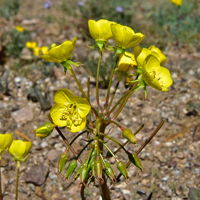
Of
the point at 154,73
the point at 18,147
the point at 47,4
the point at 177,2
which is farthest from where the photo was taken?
the point at 47,4

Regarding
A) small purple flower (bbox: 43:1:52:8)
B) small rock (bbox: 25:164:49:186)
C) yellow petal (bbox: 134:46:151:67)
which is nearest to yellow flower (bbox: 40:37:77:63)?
yellow petal (bbox: 134:46:151:67)

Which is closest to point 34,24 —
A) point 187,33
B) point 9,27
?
point 9,27

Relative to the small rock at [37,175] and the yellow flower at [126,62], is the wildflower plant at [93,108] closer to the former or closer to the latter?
the yellow flower at [126,62]

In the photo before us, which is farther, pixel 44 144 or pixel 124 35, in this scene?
pixel 44 144

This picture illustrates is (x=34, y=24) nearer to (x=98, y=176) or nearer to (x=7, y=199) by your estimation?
(x=7, y=199)

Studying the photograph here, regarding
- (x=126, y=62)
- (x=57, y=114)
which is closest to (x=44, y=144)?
(x=57, y=114)

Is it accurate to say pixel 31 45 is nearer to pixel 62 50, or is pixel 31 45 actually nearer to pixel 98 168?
pixel 62 50

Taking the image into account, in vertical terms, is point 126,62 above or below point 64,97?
above

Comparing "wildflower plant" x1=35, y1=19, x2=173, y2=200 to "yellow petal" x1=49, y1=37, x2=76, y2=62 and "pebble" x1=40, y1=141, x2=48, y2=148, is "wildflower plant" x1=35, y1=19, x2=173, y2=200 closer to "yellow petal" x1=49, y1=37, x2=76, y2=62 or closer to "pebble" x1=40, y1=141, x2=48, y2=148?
"yellow petal" x1=49, y1=37, x2=76, y2=62
